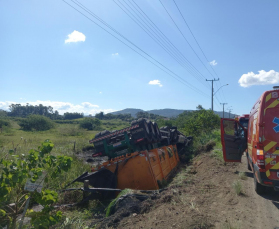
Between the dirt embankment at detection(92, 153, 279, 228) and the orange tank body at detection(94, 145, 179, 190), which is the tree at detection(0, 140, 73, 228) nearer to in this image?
the dirt embankment at detection(92, 153, 279, 228)

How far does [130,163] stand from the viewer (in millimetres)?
7785

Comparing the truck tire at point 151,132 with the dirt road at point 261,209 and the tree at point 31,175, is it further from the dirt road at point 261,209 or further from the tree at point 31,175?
the tree at point 31,175

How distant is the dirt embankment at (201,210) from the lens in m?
4.45

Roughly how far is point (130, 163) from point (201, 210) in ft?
10.5

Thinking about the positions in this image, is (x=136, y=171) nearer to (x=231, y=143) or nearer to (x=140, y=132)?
(x=140, y=132)

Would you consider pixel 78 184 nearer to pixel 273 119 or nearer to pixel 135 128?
pixel 135 128

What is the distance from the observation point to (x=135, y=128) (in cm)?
914

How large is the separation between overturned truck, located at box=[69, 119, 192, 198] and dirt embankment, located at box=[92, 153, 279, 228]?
1.37 meters

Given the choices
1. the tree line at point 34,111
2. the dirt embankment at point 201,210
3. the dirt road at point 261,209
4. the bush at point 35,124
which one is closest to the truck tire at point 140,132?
the dirt embankment at point 201,210

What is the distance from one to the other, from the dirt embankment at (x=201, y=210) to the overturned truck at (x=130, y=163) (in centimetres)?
137

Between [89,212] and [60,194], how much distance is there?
129 centimetres

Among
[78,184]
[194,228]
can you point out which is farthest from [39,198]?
[78,184]

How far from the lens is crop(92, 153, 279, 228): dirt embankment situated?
4449mm

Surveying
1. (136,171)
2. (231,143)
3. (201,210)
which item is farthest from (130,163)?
(231,143)
